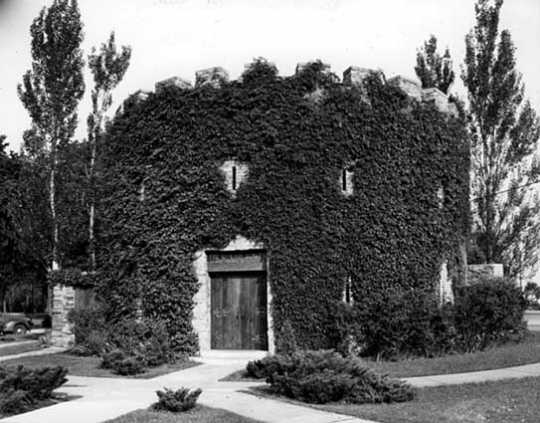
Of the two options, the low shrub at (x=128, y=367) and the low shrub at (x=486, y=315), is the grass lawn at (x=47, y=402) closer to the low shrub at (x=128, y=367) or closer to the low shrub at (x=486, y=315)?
the low shrub at (x=128, y=367)

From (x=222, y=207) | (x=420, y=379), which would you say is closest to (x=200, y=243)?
(x=222, y=207)

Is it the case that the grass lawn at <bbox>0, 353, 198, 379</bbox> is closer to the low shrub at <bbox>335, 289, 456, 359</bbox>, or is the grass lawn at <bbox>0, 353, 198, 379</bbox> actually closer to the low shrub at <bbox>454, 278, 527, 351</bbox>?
the low shrub at <bbox>335, 289, 456, 359</bbox>

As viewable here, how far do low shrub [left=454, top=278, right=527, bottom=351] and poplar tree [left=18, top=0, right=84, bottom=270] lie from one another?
1546 centimetres

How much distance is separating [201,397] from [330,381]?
2.32 meters

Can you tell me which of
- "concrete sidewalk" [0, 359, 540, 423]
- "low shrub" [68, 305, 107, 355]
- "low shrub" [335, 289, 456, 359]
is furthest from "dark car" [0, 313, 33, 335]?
"low shrub" [335, 289, 456, 359]

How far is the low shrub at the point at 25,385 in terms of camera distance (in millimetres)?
8336

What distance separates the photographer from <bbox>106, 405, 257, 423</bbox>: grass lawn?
7742 mm

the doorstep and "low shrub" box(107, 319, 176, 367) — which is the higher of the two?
"low shrub" box(107, 319, 176, 367)

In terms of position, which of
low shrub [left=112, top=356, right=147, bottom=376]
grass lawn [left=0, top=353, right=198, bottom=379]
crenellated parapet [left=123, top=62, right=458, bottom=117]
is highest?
crenellated parapet [left=123, top=62, right=458, bottom=117]

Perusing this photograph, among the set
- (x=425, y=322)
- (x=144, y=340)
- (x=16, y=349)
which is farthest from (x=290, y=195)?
(x=16, y=349)

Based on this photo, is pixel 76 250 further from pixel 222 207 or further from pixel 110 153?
pixel 222 207

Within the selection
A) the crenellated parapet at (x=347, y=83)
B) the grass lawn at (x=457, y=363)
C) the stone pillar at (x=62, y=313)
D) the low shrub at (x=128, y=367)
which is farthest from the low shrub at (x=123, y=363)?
the crenellated parapet at (x=347, y=83)

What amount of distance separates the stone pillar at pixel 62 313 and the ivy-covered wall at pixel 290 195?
8.09 feet

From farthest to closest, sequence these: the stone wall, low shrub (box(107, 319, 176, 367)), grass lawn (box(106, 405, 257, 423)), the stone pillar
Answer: the stone pillar
the stone wall
low shrub (box(107, 319, 176, 367))
grass lawn (box(106, 405, 257, 423))
